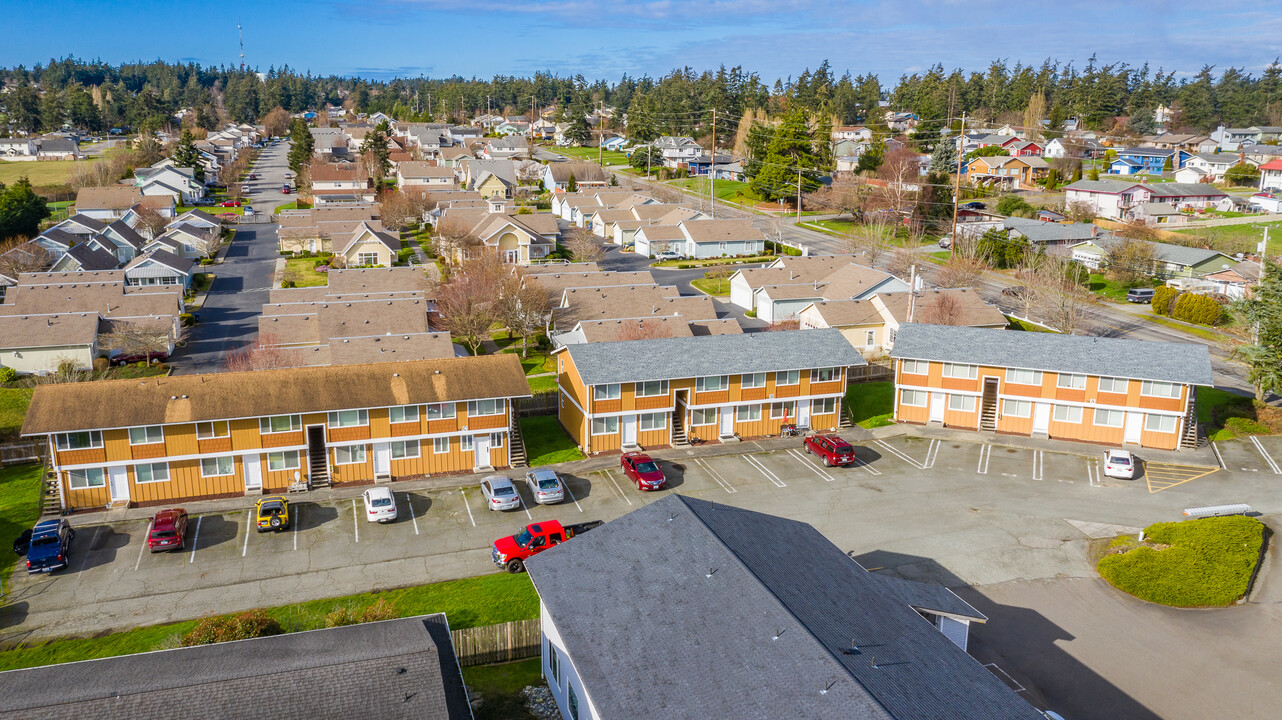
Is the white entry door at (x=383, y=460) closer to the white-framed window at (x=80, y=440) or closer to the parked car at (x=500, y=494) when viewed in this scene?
the parked car at (x=500, y=494)

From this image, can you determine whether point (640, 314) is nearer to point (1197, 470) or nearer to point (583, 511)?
point (583, 511)

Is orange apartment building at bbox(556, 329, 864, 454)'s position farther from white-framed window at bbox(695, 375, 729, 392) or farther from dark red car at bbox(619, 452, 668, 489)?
dark red car at bbox(619, 452, 668, 489)

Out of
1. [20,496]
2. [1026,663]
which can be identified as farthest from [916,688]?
[20,496]

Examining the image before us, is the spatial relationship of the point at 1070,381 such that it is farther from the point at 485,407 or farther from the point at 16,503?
the point at 16,503

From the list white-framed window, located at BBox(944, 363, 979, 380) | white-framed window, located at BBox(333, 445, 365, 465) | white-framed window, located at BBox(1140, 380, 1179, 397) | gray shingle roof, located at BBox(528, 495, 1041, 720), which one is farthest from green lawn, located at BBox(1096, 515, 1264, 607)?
white-framed window, located at BBox(333, 445, 365, 465)

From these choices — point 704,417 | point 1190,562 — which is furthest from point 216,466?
point 1190,562

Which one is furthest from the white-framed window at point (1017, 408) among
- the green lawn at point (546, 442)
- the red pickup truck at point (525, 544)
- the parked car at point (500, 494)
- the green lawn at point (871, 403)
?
the parked car at point (500, 494)
